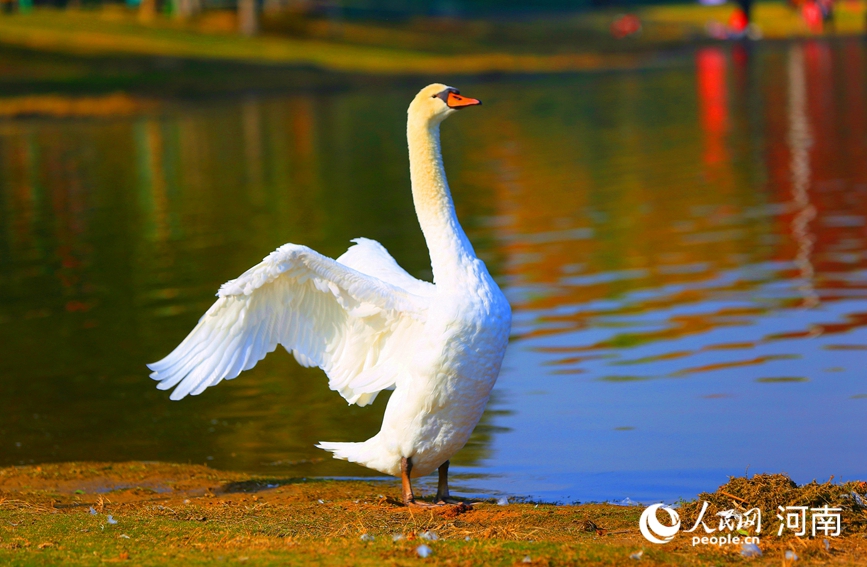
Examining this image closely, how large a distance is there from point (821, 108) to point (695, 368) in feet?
84.3

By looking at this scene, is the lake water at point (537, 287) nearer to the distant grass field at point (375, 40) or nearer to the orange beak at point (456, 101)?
the orange beak at point (456, 101)

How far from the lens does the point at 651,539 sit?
231 inches

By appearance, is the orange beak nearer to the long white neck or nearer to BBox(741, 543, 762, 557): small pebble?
the long white neck

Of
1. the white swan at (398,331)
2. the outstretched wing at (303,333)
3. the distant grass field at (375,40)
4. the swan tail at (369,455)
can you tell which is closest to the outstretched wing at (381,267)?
the white swan at (398,331)

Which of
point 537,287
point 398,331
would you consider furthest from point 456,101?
point 537,287

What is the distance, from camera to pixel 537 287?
13859 mm

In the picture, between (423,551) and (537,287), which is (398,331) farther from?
(537,287)

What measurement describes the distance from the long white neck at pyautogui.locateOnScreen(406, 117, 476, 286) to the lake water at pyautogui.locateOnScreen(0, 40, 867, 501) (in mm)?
1723

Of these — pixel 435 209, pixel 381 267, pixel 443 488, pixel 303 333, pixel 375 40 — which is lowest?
pixel 443 488

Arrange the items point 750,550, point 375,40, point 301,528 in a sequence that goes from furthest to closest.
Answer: point 375,40 → point 301,528 → point 750,550

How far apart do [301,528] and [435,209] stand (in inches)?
81.0

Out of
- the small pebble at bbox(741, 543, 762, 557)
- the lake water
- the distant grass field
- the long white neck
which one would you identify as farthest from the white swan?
the distant grass field

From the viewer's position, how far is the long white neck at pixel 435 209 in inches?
269

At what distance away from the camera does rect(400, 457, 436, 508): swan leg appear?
695cm
